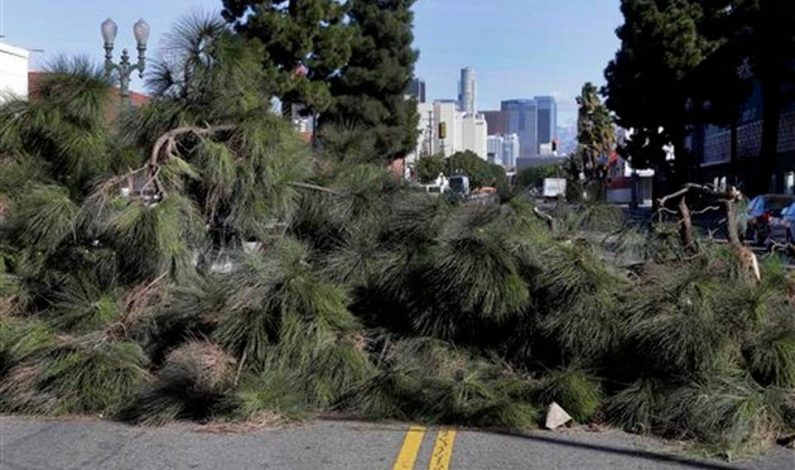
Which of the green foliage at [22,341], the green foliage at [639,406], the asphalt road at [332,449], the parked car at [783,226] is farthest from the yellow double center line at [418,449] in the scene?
the parked car at [783,226]

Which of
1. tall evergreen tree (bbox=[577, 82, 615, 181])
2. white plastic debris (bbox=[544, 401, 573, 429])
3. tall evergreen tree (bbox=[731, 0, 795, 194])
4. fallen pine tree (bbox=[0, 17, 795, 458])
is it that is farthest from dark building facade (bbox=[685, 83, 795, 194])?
white plastic debris (bbox=[544, 401, 573, 429])

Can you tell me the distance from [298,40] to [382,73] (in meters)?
11.3

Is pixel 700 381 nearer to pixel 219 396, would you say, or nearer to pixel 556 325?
pixel 556 325

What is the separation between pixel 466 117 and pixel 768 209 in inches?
5824

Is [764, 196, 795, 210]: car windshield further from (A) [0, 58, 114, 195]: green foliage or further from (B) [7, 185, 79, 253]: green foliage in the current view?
(B) [7, 185, 79, 253]: green foliage

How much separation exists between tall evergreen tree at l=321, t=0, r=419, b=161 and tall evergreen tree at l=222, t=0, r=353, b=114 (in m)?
5.84

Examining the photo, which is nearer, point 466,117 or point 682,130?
point 682,130

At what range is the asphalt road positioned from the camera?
6.71m

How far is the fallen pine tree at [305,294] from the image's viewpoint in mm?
7719

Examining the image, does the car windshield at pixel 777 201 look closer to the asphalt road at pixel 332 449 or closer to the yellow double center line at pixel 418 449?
the asphalt road at pixel 332 449

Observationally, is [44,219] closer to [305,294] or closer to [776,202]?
[305,294]

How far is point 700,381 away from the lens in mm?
7508

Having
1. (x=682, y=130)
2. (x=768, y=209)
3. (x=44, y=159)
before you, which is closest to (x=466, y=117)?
(x=682, y=130)

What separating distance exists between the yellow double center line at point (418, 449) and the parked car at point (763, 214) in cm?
2374
